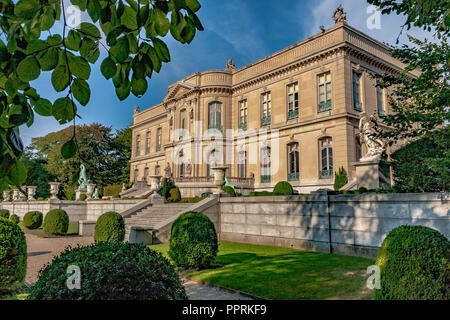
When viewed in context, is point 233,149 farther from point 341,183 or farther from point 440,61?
point 440,61

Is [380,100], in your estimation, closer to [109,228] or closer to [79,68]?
[109,228]

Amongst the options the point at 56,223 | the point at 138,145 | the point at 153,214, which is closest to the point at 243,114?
the point at 153,214

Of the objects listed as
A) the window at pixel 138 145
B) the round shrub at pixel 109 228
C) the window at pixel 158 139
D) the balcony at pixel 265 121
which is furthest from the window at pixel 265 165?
the window at pixel 138 145

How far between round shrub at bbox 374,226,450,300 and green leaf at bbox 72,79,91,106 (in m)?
4.79

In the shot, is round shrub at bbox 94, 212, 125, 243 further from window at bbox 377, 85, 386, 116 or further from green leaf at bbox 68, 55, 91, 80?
window at bbox 377, 85, 386, 116

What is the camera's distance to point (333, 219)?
11086mm

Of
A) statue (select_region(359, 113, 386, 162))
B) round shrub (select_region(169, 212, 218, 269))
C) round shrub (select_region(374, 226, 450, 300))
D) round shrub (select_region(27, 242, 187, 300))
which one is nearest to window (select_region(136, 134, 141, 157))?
statue (select_region(359, 113, 386, 162))

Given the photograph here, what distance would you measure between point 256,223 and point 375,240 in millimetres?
5394

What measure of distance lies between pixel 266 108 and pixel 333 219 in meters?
21.1

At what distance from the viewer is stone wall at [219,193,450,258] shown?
8.86 meters

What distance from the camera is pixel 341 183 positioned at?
72.7 ft

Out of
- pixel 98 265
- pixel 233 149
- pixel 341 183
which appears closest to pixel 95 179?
pixel 233 149

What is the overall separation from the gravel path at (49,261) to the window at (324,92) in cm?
2043

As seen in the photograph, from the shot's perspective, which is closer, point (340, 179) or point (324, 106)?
Result: point (340, 179)
